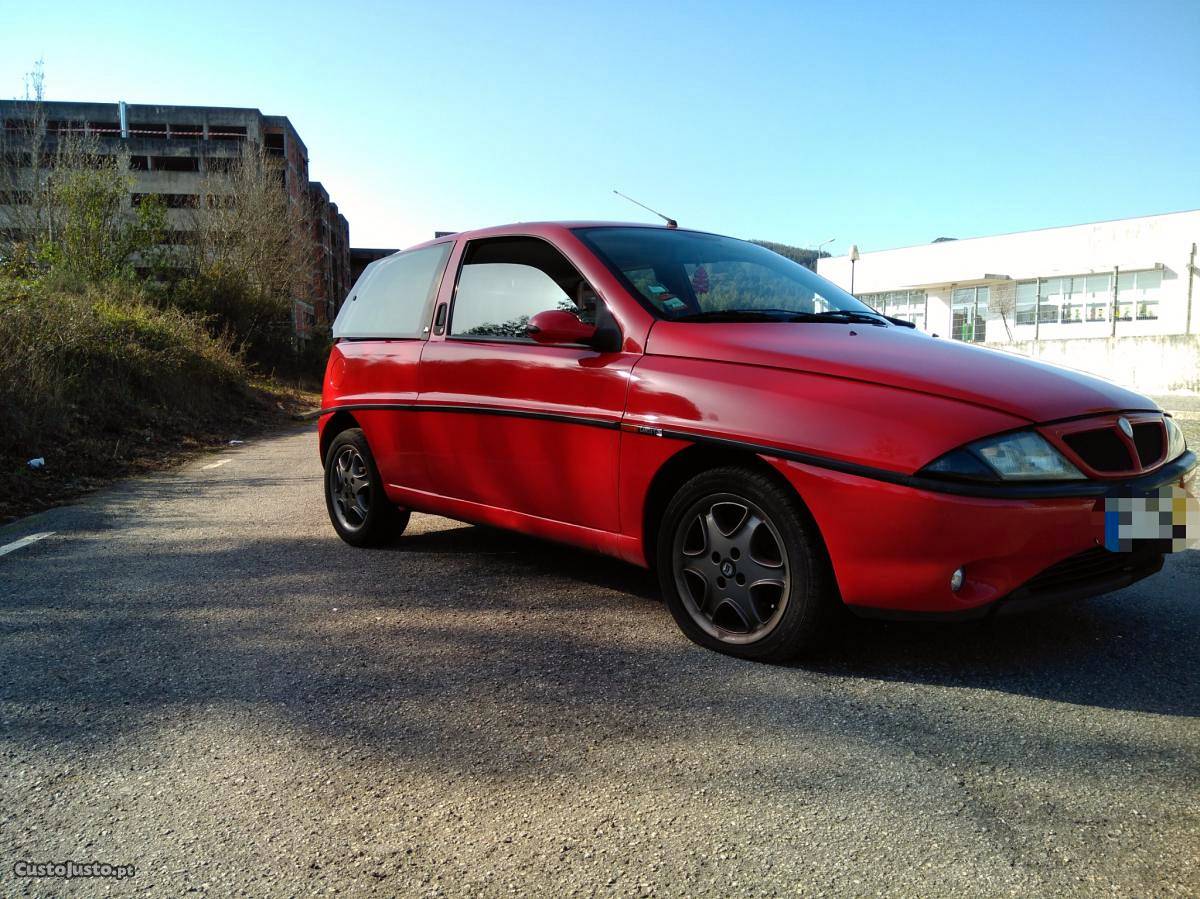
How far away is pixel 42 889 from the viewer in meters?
2.00

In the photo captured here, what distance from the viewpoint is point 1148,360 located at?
74.1 ft

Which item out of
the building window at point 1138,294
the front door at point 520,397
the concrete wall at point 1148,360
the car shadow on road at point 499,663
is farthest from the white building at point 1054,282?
the car shadow on road at point 499,663

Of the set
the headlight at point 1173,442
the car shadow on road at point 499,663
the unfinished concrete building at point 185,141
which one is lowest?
the car shadow on road at point 499,663

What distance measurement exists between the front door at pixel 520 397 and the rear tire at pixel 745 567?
0.36 m

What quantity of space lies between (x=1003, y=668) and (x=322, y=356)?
3168cm

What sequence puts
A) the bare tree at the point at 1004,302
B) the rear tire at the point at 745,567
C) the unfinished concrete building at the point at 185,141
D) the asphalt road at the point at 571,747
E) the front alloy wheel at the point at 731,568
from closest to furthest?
1. the asphalt road at the point at 571,747
2. the rear tire at the point at 745,567
3. the front alloy wheel at the point at 731,568
4. the bare tree at the point at 1004,302
5. the unfinished concrete building at the point at 185,141

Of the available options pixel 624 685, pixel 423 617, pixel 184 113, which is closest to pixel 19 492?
pixel 423 617

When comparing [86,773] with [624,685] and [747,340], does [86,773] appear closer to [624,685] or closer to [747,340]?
[624,685]

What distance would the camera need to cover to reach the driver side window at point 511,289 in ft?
13.4

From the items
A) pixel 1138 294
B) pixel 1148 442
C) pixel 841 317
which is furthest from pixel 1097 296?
pixel 1148 442

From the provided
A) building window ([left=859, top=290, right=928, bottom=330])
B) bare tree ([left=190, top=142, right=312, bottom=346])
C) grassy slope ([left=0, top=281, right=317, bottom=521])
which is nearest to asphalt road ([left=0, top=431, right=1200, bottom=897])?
grassy slope ([left=0, top=281, right=317, bottom=521])

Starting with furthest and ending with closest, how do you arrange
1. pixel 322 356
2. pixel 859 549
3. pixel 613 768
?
pixel 322 356 < pixel 859 549 < pixel 613 768

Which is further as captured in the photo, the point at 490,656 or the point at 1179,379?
the point at 1179,379

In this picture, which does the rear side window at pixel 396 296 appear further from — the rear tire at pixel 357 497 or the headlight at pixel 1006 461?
the headlight at pixel 1006 461
